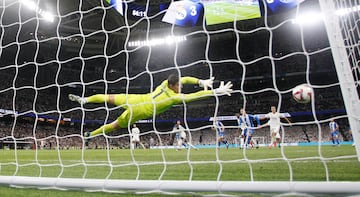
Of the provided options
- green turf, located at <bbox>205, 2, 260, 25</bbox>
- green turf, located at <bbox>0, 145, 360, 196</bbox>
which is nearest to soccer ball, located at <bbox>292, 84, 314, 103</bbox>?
green turf, located at <bbox>0, 145, 360, 196</bbox>

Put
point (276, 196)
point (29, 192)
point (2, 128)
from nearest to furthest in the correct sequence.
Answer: point (276, 196) < point (29, 192) < point (2, 128)

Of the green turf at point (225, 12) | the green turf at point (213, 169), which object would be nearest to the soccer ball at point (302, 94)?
the green turf at point (213, 169)

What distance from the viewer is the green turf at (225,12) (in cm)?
1149

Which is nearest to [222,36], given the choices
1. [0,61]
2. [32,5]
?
[32,5]

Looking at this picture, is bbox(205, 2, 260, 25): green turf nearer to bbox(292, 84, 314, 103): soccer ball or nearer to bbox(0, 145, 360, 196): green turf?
bbox(292, 84, 314, 103): soccer ball

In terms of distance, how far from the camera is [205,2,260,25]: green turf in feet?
37.7

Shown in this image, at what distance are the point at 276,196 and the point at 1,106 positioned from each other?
77.7 ft

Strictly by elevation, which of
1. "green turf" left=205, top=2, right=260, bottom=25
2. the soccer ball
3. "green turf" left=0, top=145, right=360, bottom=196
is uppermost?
"green turf" left=205, top=2, right=260, bottom=25

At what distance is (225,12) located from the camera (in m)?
11.6

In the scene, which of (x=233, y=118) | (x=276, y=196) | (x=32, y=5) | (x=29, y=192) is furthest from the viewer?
(x=233, y=118)

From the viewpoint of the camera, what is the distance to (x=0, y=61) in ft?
74.4

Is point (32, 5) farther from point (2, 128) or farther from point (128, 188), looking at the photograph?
point (128, 188)

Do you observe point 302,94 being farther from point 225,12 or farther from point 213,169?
point 225,12

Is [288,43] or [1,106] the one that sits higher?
[288,43]
